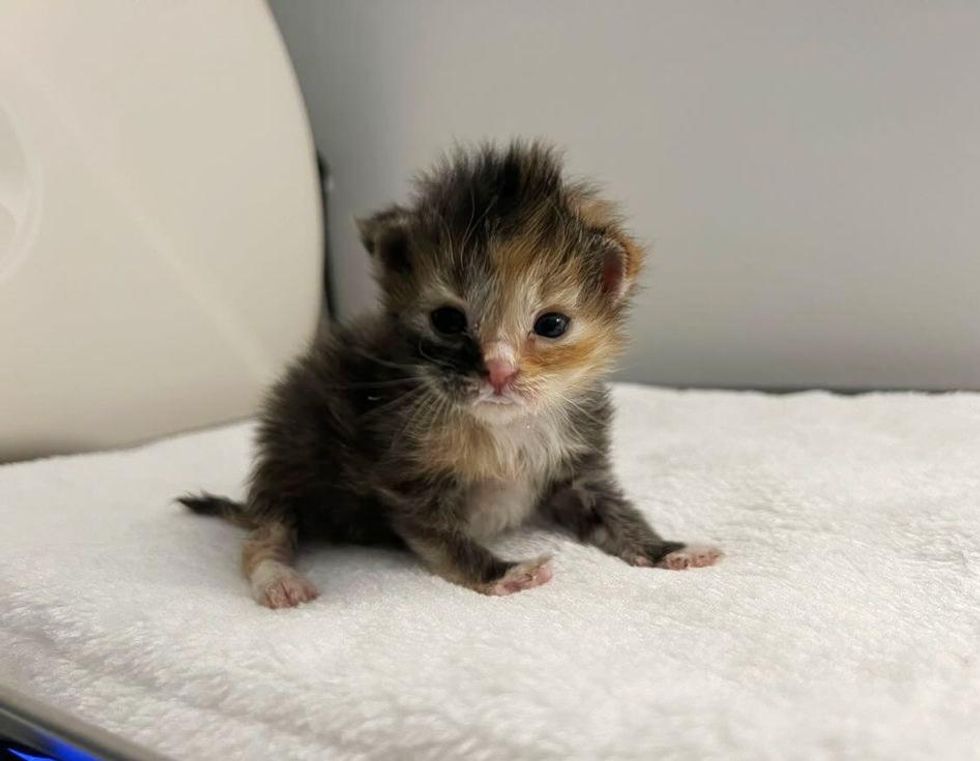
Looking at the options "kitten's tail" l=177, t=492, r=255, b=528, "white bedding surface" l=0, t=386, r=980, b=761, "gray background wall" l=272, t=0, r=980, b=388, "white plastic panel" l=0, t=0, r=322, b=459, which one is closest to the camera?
"white bedding surface" l=0, t=386, r=980, b=761

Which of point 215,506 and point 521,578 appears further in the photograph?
point 215,506

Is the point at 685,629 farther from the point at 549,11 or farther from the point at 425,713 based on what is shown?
the point at 549,11

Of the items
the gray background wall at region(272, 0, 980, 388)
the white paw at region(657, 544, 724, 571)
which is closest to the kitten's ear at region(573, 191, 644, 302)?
the white paw at region(657, 544, 724, 571)

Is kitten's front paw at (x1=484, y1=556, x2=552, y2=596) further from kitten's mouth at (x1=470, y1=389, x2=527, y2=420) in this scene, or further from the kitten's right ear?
the kitten's right ear

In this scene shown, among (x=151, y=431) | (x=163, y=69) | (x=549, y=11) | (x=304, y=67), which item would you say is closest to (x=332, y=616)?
(x=151, y=431)

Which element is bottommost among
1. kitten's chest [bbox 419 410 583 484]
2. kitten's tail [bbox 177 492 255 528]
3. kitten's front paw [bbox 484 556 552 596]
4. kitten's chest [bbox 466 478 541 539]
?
kitten's tail [bbox 177 492 255 528]

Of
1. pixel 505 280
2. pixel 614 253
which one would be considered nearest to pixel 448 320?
pixel 505 280

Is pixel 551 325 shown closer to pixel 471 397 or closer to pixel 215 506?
pixel 471 397
